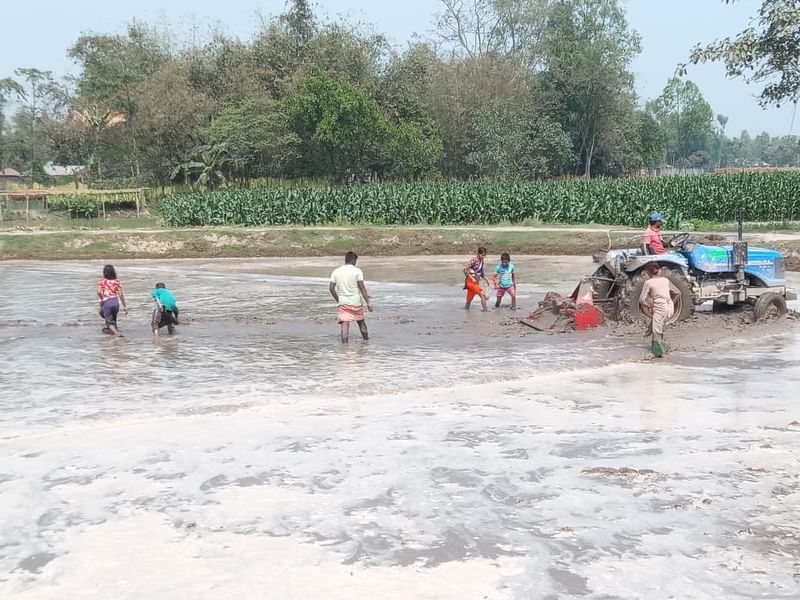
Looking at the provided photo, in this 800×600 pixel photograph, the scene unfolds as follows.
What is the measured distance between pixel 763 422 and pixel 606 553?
3775 mm

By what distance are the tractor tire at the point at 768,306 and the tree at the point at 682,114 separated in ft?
280

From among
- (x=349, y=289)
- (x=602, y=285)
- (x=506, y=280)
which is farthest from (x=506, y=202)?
(x=349, y=289)

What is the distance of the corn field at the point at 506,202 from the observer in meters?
35.4

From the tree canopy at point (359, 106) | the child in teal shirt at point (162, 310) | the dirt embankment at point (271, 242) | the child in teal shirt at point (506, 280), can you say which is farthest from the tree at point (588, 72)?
the child in teal shirt at point (162, 310)

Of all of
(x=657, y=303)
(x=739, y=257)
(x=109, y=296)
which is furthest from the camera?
(x=109, y=296)

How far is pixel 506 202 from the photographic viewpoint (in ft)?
125

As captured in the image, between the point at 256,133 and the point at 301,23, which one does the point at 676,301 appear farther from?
the point at 301,23

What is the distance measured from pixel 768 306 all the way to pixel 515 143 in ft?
120

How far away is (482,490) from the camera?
21.7ft

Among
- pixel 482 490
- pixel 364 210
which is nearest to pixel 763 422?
pixel 482 490

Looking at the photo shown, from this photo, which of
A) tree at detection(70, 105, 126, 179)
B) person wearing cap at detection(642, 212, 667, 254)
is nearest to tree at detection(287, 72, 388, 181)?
tree at detection(70, 105, 126, 179)

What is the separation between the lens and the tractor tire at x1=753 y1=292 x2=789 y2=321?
47.1 feet

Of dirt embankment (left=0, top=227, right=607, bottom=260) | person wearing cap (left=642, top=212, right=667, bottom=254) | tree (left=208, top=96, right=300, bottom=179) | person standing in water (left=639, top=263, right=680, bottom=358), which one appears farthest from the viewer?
tree (left=208, top=96, right=300, bottom=179)

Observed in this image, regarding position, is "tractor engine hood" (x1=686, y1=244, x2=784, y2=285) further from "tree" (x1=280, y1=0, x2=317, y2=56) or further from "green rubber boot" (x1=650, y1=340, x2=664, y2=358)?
"tree" (x1=280, y1=0, x2=317, y2=56)
